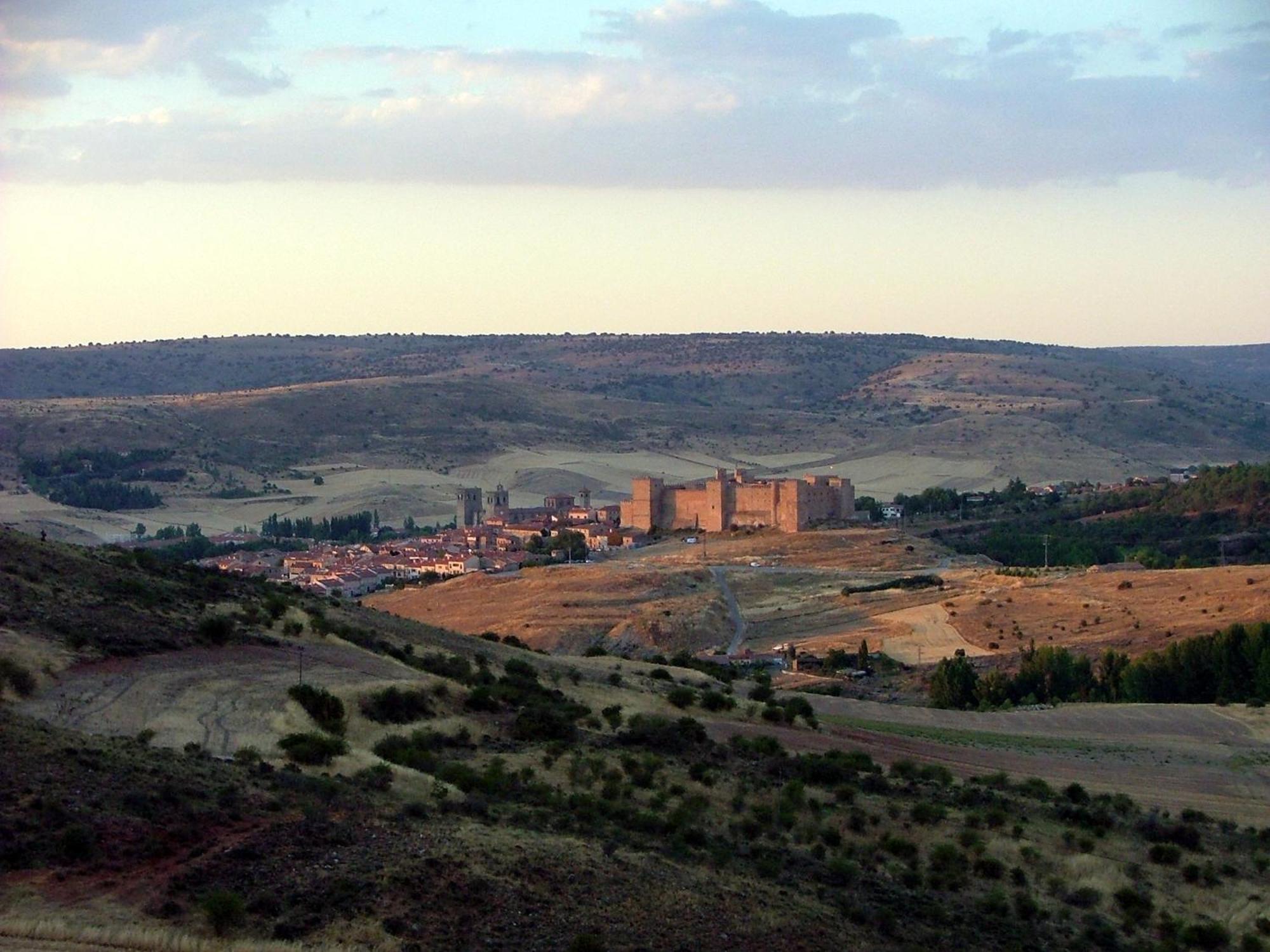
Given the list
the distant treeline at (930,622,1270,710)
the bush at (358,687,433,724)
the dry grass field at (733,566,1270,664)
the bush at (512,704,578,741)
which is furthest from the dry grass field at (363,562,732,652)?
the bush at (358,687,433,724)

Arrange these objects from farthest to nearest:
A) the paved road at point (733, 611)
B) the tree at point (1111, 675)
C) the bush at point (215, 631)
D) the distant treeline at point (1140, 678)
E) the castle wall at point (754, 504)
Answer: the castle wall at point (754, 504) → the paved road at point (733, 611) → the tree at point (1111, 675) → the distant treeline at point (1140, 678) → the bush at point (215, 631)

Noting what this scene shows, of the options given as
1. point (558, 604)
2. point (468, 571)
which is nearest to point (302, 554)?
point (468, 571)

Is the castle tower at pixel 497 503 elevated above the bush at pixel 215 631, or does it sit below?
below

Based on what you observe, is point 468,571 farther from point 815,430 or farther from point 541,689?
point 815,430

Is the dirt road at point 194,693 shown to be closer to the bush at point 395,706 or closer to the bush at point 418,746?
the bush at point 395,706

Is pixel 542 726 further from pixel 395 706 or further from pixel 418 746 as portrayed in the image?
pixel 418 746

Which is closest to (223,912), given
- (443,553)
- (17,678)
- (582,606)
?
(17,678)

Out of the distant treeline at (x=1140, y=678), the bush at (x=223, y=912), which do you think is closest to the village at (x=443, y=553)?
the distant treeline at (x=1140, y=678)
